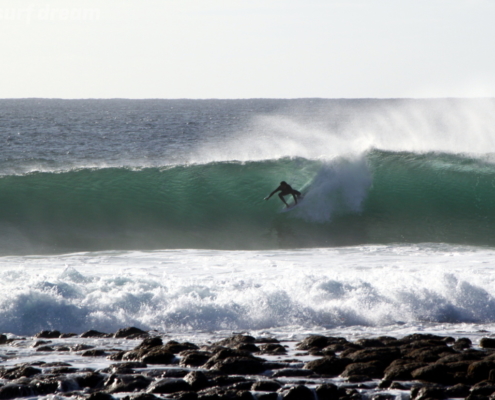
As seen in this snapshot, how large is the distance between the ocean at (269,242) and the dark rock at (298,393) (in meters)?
2.35

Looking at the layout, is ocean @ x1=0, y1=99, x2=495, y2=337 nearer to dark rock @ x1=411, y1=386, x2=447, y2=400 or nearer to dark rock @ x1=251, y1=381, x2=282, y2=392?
dark rock @ x1=251, y1=381, x2=282, y2=392

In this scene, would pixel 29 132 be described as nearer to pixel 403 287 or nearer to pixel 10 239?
pixel 10 239

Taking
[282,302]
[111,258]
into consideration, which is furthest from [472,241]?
[111,258]

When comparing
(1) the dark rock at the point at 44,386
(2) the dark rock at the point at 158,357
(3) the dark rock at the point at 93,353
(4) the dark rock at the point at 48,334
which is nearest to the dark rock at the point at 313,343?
(2) the dark rock at the point at 158,357

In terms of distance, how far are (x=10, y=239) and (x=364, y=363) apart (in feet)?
32.7

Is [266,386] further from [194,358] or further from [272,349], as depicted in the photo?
[272,349]

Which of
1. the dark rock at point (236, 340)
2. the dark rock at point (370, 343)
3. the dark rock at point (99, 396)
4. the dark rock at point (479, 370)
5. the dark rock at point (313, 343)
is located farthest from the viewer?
the dark rock at point (236, 340)

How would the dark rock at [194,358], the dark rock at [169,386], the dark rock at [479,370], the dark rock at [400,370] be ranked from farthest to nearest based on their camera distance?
1. the dark rock at [194,358]
2. the dark rock at [400,370]
3. the dark rock at [479,370]
4. the dark rock at [169,386]

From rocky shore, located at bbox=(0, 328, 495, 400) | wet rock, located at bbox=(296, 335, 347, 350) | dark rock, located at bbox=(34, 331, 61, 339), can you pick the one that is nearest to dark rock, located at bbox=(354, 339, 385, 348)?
rocky shore, located at bbox=(0, 328, 495, 400)

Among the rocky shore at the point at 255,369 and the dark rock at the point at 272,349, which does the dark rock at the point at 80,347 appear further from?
the dark rock at the point at 272,349

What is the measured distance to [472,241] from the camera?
12.8 m

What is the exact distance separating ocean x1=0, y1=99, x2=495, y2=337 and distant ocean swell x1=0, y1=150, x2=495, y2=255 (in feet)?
0.17

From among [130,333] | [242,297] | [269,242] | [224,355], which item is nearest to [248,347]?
[224,355]

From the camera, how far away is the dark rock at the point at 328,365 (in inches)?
215
